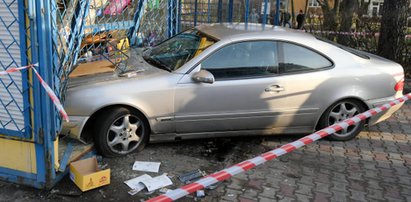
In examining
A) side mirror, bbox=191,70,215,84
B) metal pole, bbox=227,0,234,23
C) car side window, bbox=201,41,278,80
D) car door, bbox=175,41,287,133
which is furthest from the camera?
metal pole, bbox=227,0,234,23

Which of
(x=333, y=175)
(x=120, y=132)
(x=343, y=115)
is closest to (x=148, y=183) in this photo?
(x=120, y=132)

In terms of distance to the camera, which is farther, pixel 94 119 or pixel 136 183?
pixel 94 119

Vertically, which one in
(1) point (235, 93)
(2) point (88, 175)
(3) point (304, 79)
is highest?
(3) point (304, 79)

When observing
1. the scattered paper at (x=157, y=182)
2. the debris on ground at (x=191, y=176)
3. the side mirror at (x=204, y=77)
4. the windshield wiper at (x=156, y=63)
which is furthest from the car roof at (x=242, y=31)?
the scattered paper at (x=157, y=182)

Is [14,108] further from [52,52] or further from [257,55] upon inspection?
[257,55]

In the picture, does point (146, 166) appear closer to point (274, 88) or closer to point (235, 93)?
point (235, 93)

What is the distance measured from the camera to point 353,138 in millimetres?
5523

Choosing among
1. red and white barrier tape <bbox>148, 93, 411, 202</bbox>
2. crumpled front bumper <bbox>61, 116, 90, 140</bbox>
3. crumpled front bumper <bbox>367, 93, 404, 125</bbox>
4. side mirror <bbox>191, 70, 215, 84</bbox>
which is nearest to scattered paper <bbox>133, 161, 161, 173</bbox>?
crumpled front bumper <bbox>61, 116, 90, 140</bbox>

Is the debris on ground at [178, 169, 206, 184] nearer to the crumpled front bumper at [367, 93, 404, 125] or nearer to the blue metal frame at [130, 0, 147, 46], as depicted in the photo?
the crumpled front bumper at [367, 93, 404, 125]

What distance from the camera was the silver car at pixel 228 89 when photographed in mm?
4422

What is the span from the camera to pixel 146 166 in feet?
14.5

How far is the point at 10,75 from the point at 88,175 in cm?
109

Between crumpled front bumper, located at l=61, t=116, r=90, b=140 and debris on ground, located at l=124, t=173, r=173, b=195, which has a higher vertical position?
crumpled front bumper, located at l=61, t=116, r=90, b=140

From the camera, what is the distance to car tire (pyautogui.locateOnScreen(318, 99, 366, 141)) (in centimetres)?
523
